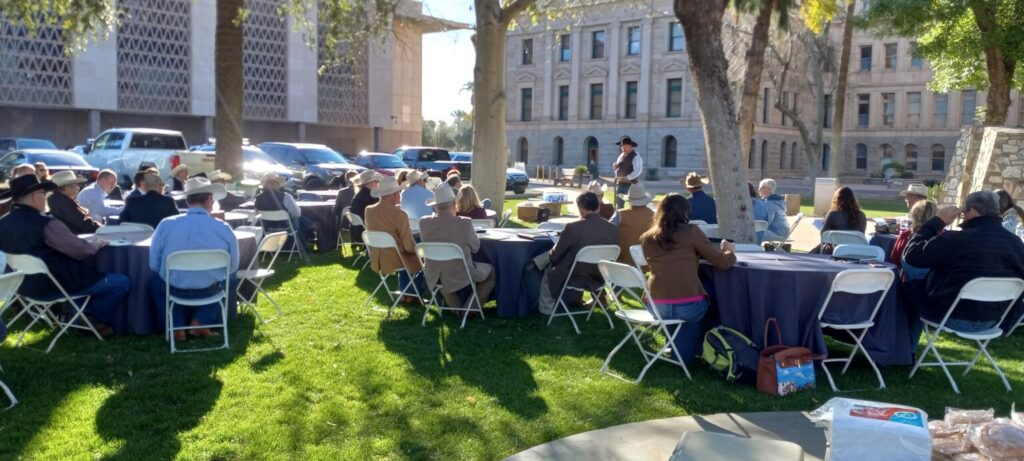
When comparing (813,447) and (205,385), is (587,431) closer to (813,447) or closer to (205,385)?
(813,447)

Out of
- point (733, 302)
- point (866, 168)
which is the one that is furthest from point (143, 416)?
point (866, 168)

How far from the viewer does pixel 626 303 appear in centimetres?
907

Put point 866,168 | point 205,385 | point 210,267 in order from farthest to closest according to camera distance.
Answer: point 866,168, point 210,267, point 205,385

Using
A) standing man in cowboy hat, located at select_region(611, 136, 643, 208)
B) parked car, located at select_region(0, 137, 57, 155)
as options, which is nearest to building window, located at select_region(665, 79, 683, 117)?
parked car, located at select_region(0, 137, 57, 155)

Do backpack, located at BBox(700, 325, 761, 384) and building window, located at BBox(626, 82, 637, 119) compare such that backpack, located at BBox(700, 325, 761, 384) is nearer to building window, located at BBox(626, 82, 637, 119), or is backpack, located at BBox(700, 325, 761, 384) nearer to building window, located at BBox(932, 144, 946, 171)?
building window, located at BBox(626, 82, 637, 119)

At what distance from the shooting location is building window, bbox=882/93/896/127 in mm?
55375

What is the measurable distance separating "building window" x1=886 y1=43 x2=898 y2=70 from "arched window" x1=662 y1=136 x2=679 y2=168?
16351mm

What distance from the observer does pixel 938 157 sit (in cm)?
5462

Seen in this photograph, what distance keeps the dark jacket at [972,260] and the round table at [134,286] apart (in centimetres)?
604

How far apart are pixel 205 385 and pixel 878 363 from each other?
4826 mm

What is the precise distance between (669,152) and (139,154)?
3445cm

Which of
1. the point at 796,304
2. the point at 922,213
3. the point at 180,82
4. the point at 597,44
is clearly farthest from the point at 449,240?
the point at 597,44

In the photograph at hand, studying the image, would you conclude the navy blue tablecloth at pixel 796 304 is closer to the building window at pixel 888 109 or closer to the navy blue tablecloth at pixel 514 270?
the navy blue tablecloth at pixel 514 270

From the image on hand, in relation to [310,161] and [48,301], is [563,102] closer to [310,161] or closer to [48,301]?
[310,161]
